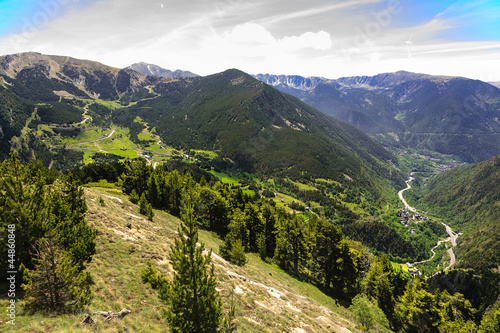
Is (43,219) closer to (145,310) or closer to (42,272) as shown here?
(42,272)

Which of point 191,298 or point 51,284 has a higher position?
point 51,284

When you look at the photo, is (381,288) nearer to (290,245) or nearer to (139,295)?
(290,245)

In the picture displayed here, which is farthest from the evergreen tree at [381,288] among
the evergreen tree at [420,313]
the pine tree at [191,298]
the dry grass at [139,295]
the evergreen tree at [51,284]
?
the evergreen tree at [51,284]

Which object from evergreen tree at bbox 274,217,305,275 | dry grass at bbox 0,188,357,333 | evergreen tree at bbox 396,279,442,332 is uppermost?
dry grass at bbox 0,188,357,333

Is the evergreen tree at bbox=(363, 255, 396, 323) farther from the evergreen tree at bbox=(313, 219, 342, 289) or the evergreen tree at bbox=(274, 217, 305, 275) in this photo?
the evergreen tree at bbox=(274, 217, 305, 275)

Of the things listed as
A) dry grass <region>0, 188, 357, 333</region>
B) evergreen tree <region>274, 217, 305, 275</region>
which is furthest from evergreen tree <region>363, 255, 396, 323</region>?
dry grass <region>0, 188, 357, 333</region>

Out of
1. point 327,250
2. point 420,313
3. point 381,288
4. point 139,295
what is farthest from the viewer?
point 327,250

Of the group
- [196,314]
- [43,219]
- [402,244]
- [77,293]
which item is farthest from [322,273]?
[402,244]

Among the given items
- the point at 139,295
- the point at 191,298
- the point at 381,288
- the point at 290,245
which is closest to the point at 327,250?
the point at 290,245
